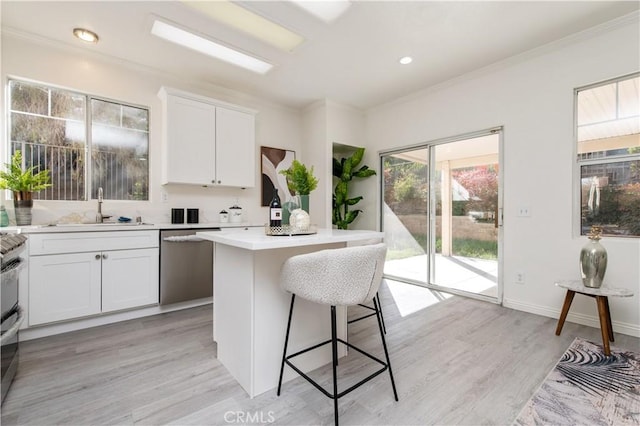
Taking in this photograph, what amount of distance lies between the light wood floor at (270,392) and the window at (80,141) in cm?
151

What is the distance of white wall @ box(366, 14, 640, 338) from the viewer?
98.0 inches

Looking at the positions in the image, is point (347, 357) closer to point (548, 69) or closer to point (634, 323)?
point (634, 323)

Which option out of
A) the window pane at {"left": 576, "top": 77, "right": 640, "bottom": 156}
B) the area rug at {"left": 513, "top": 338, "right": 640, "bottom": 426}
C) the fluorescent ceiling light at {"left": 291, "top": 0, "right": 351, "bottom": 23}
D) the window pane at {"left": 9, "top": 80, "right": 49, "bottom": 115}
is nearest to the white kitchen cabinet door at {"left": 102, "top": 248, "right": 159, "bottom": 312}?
the window pane at {"left": 9, "top": 80, "right": 49, "bottom": 115}

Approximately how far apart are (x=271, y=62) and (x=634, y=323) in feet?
14.0

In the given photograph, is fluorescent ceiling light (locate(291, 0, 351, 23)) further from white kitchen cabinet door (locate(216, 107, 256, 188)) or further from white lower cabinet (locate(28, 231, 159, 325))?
white lower cabinet (locate(28, 231, 159, 325))

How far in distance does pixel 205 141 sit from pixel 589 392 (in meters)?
3.95

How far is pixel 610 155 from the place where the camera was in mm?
2578

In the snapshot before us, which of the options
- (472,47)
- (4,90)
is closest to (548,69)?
(472,47)

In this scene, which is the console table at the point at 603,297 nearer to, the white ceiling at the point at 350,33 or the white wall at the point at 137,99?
the white ceiling at the point at 350,33

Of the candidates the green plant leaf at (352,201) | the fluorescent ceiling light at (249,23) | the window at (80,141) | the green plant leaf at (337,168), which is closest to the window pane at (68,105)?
the window at (80,141)

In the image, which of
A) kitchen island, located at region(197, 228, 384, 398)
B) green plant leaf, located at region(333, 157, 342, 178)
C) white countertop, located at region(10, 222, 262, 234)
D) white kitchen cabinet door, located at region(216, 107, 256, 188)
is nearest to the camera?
kitchen island, located at region(197, 228, 384, 398)

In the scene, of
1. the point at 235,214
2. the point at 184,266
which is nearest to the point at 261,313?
the point at 184,266

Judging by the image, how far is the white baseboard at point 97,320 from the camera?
232 centimetres

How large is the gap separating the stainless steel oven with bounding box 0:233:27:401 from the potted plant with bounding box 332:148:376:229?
358cm
